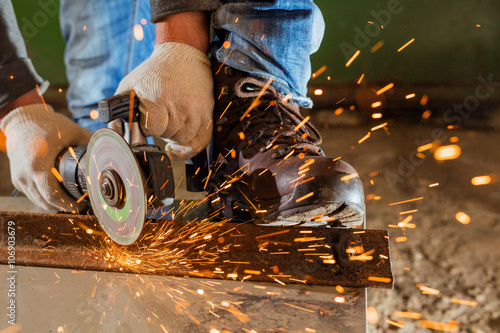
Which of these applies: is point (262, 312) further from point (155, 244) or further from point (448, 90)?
point (448, 90)

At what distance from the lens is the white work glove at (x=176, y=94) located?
0.86 meters

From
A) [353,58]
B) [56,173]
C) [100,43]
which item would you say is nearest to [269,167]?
[56,173]

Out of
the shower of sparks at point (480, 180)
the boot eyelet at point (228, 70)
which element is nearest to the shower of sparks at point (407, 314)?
the shower of sparks at point (480, 180)

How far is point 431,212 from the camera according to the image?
2104 mm

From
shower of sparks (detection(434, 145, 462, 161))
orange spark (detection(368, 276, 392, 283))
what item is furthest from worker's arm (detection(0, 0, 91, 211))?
shower of sparks (detection(434, 145, 462, 161))

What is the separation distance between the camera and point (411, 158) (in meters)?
2.33

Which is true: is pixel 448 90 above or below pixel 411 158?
above

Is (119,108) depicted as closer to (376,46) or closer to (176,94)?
(176,94)

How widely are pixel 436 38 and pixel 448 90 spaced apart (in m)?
0.34

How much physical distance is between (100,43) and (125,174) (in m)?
0.95

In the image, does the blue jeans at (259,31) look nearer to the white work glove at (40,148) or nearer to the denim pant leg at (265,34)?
the denim pant leg at (265,34)

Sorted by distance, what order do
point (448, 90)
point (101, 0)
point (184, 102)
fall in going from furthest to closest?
point (448, 90) < point (101, 0) < point (184, 102)

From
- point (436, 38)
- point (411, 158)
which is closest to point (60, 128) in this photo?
point (436, 38)

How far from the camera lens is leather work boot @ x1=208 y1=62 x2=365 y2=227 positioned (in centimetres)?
77
